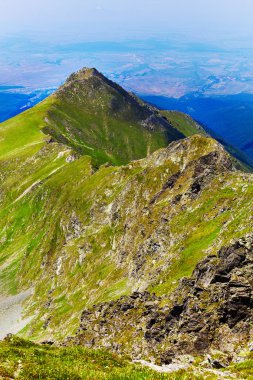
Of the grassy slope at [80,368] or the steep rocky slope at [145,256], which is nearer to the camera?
the grassy slope at [80,368]

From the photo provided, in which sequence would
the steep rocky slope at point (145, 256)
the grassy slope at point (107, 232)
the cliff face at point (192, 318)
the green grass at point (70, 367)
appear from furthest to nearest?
the grassy slope at point (107, 232) < the steep rocky slope at point (145, 256) < the cliff face at point (192, 318) < the green grass at point (70, 367)

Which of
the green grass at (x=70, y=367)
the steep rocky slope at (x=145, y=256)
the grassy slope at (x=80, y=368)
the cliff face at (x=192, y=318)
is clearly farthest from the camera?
the steep rocky slope at (x=145, y=256)

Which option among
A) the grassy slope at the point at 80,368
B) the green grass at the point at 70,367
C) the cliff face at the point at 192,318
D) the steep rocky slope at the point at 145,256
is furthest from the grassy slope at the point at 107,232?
the grassy slope at the point at 80,368

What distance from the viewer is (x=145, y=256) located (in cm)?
8444

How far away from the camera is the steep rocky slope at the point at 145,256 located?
42534mm

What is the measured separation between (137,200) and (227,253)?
6763cm

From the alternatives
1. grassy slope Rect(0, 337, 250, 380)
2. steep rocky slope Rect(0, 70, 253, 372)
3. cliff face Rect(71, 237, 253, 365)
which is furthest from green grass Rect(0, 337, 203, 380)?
steep rocky slope Rect(0, 70, 253, 372)

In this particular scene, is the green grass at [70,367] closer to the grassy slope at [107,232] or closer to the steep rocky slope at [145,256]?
the steep rocky slope at [145,256]

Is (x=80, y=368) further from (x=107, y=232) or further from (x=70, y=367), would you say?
(x=107, y=232)

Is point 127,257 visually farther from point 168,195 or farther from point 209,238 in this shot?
point 209,238

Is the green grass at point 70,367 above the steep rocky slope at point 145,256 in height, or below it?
above

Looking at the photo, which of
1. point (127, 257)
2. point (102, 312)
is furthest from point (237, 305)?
point (127, 257)

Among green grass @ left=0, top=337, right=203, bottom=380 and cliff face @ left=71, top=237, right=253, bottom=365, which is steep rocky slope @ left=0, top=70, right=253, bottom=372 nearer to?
cliff face @ left=71, top=237, right=253, bottom=365

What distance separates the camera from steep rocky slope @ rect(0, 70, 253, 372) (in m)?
42.5
